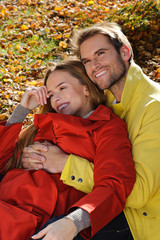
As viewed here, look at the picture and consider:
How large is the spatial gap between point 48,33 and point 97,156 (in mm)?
3738

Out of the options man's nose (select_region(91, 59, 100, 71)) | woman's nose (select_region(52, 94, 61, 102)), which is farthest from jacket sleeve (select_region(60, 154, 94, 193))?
man's nose (select_region(91, 59, 100, 71))

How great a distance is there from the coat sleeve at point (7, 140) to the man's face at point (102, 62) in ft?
2.83

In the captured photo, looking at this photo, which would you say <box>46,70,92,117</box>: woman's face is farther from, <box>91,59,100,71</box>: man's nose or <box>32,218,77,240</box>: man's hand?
<box>32,218,77,240</box>: man's hand

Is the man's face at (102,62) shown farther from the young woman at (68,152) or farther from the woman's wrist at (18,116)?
the woman's wrist at (18,116)

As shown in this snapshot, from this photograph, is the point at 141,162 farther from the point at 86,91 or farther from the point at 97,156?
the point at 86,91

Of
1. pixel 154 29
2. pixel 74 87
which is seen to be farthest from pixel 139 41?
pixel 74 87

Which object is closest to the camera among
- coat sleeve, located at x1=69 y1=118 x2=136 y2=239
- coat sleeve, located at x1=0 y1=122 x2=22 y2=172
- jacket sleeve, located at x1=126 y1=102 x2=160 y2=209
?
coat sleeve, located at x1=69 y1=118 x2=136 y2=239

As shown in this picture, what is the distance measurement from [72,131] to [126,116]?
498mm

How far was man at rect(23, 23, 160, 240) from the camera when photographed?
6.73ft

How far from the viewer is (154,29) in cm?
486

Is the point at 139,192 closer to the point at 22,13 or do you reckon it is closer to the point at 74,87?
the point at 74,87

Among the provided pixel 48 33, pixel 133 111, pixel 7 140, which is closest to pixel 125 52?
pixel 133 111

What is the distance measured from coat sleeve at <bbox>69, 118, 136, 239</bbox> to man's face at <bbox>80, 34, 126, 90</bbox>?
0.54m

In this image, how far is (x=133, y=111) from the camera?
7.88 feet
